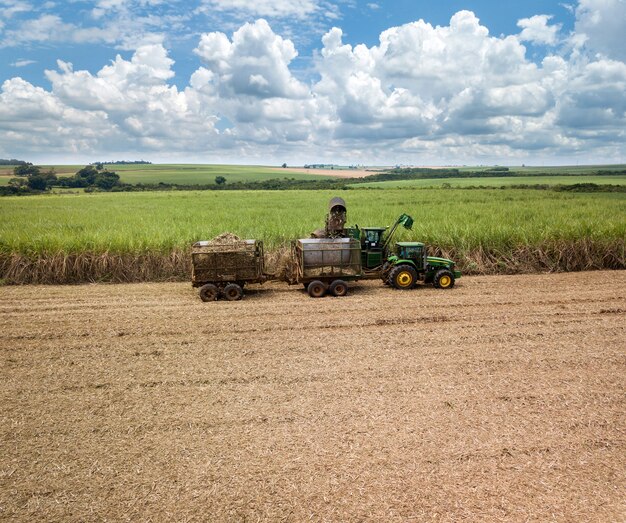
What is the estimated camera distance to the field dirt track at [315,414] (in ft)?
13.5

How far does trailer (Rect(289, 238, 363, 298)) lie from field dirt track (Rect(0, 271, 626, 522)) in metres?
→ 1.24

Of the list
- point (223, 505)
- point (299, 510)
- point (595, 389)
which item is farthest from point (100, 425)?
point (595, 389)

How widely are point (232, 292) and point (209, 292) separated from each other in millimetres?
514

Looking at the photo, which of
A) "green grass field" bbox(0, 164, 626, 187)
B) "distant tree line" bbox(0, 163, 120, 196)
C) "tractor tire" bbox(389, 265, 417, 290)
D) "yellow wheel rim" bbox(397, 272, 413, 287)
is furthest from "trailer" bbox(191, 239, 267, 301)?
"green grass field" bbox(0, 164, 626, 187)

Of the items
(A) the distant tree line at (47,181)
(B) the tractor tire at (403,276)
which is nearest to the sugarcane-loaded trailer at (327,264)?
(B) the tractor tire at (403,276)

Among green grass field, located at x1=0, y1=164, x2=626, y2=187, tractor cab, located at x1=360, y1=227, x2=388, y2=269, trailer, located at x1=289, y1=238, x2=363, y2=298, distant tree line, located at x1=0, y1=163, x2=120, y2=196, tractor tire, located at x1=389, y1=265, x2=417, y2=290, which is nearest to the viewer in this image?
trailer, located at x1=289, y1=238, x2=363, y2=298

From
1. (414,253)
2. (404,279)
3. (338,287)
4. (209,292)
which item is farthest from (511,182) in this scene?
(209,292)

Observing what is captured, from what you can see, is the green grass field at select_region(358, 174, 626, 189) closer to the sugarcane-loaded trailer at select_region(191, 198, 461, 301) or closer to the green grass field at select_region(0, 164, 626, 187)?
the green grass field at select_region(0, 164, 626, 187)

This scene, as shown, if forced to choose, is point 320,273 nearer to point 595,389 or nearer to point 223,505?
point 595,389

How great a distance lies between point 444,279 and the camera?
1149cm

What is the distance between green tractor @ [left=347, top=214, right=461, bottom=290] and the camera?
11.3 m

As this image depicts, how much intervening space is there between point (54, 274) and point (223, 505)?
1074 centimetres

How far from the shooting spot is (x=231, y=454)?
4719 millimetres

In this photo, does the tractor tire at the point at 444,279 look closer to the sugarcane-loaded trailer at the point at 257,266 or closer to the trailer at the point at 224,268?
the sugarcane-loaded trailer at the point at 257,266
